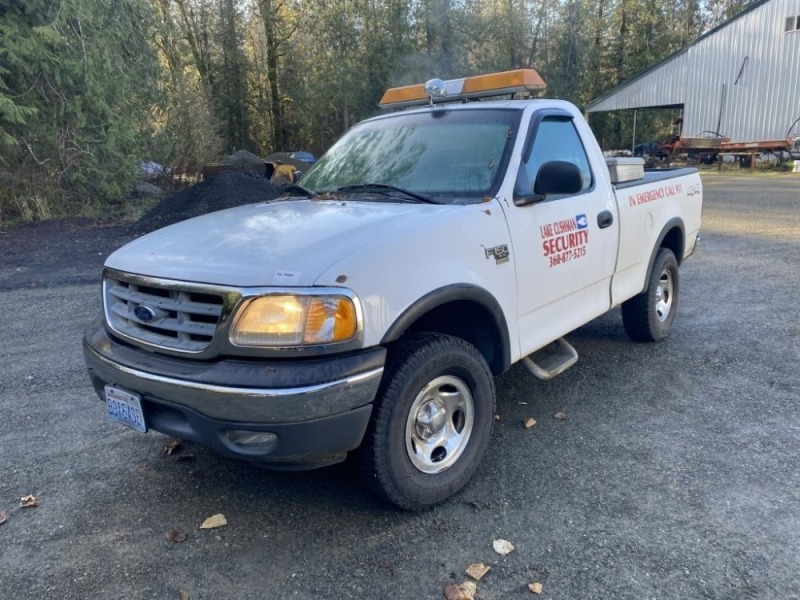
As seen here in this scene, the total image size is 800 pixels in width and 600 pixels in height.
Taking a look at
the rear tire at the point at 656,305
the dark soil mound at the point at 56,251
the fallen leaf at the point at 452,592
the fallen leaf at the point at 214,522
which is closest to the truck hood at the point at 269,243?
the fallen leaf at the point at 214,522

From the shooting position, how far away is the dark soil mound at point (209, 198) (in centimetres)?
1185

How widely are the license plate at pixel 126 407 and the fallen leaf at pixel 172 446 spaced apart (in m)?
0.73

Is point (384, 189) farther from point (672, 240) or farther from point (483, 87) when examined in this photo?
point (672, 240)

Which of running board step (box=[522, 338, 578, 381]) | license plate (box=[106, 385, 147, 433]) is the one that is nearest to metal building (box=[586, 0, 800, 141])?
running board step (box=[522, 338, 578, 381])

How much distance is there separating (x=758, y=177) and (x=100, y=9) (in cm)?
2149

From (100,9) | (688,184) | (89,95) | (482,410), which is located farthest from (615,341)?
(100,9)

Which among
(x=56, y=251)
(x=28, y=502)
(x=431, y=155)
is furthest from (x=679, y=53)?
(x=28, y=502)

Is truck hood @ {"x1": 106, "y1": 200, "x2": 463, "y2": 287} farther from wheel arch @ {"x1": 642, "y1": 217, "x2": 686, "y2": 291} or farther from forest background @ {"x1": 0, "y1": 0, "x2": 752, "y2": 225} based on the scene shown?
forest background @ {"x1": 0, "y1": 0, "x2": 752, "y2": 225}

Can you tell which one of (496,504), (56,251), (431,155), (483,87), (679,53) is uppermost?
(679,53)

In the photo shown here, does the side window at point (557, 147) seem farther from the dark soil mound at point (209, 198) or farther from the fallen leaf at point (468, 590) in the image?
the dark soil mound at point (209, 198)

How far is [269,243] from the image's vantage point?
119 inches

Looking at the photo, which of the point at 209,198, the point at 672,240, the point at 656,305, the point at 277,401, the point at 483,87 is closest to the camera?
the point at 277,401

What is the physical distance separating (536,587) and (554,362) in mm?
1853

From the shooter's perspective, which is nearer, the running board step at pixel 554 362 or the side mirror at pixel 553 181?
the side mirror at pixel 553 181
